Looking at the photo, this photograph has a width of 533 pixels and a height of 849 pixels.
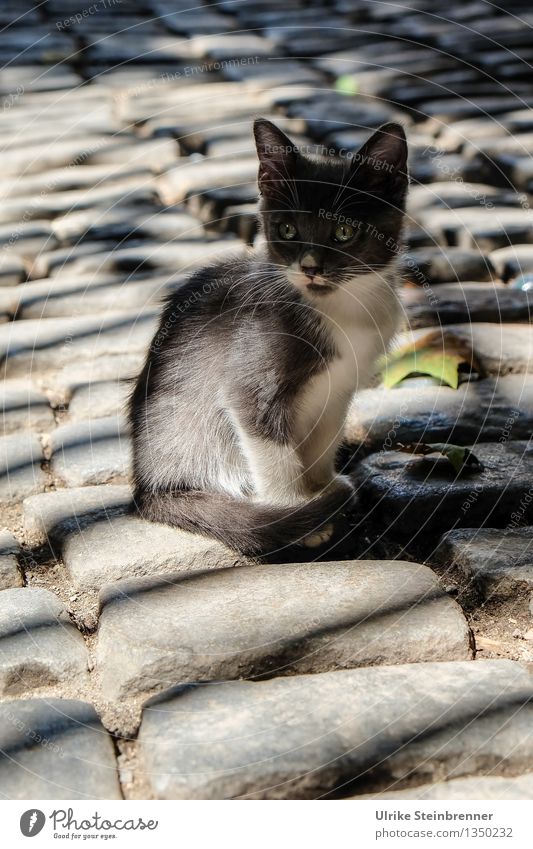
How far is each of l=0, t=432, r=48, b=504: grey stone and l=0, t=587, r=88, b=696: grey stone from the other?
486mm

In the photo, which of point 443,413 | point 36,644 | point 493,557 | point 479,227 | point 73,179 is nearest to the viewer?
point 36,644

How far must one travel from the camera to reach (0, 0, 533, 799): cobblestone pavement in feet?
4.81

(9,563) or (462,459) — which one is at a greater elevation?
(462,459)

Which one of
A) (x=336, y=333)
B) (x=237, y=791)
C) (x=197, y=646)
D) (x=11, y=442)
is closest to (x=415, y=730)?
(x=237, y=791)

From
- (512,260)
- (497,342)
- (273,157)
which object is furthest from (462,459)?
(512,260)

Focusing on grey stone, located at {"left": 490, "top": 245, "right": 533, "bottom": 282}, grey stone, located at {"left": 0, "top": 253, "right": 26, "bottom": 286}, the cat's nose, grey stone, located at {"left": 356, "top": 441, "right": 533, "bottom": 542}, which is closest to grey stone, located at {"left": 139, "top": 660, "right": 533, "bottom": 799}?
grey stone, located at {"left": 356, "top": 441, "right": 533, "bottom": 542}

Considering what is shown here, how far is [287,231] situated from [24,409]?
89cm

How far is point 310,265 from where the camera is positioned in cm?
233

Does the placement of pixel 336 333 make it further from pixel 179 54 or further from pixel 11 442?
pixel 179 54

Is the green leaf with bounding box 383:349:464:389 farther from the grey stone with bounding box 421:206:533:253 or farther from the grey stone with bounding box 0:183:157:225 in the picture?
the grey stone with bounding box 0:183:157:225

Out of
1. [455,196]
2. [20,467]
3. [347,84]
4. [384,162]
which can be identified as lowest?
[20,467]

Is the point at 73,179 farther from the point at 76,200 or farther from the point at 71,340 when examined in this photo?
the point at 71,340
